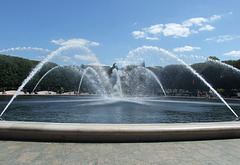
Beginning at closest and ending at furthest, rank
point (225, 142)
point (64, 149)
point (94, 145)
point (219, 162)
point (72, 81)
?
point (219, 162) → point (64, 149) → point (94, 145) → point (225, 142) → point (72, 81)

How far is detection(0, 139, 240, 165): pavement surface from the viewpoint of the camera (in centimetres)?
438

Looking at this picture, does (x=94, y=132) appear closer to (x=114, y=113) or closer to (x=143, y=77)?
(x=114, y=113)

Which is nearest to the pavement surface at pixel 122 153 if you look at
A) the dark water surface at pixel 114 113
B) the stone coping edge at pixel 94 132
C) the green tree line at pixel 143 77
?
the stone coping edge at pixel 94 132

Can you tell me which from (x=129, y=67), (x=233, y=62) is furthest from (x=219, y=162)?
(x=233, y=62)

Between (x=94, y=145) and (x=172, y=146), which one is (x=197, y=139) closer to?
(x=172, y=146)

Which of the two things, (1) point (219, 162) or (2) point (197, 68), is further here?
(2) point (197, 68)

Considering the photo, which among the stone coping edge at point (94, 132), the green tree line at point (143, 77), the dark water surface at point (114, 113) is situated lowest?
the dark water surface at point (114, 113)

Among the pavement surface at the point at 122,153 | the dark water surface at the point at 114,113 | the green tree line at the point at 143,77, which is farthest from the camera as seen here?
the green tree line at the point at 143,77

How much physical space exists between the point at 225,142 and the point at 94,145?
370cm

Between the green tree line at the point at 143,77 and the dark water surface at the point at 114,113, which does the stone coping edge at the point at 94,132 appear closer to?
the dark water surface at the point at 114,113

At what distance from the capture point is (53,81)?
62.0 meters

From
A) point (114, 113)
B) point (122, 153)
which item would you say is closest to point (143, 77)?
point (114, 113)

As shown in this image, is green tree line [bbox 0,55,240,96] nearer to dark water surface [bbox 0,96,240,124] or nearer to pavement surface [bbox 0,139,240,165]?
dark water surface [bbox 0,96,240,124]

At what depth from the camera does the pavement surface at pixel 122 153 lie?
4.38m
